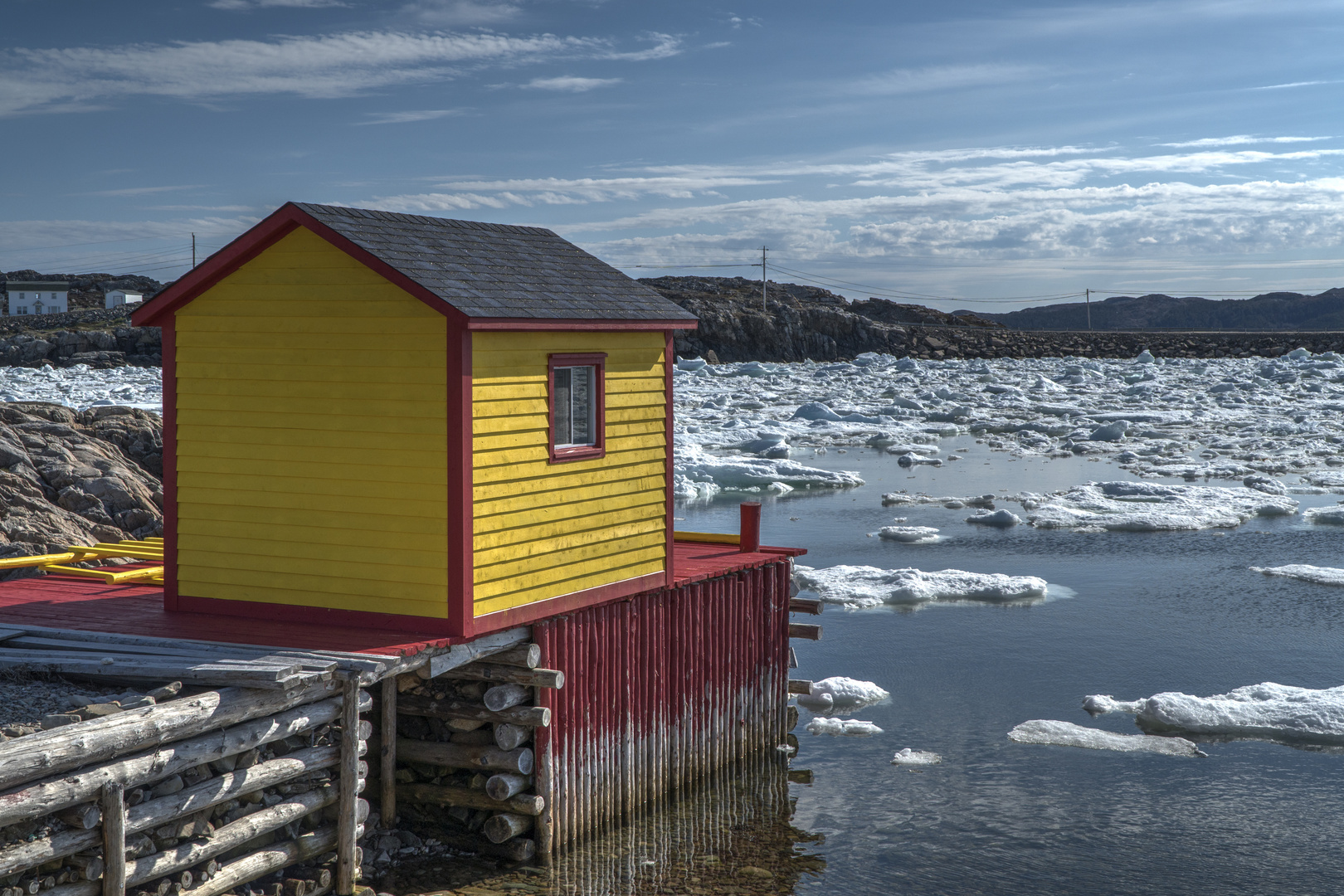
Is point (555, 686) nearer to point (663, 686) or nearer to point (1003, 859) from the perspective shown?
point (663, 686)

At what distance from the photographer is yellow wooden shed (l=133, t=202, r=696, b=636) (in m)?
10.0

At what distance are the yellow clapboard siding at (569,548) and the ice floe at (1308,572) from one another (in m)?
17.9

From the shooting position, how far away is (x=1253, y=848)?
12.2 m

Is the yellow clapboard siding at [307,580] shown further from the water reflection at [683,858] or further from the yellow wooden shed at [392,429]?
the water reflection at [683,858]

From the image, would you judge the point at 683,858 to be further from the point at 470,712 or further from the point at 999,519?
the point at 999,519

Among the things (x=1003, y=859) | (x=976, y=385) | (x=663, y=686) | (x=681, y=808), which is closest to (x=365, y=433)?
(x=663, y=686)

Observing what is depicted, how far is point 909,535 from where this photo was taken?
28766 millimetres

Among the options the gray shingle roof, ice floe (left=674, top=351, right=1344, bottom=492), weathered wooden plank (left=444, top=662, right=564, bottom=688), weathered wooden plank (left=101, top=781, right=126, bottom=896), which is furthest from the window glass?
ice floe (left=674, top=351, right=1344, bottom=492)

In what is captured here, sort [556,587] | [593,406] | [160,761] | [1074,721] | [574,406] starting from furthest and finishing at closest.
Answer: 1. [1074,721]
2. [593,406]
3. [574,406]
4. [556,587]
5. [160,761]

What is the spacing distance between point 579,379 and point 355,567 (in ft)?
8.51

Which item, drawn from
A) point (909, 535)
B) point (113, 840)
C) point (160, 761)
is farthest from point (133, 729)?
point (909, 535)

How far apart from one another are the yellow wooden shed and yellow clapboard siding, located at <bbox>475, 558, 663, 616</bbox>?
0.07ft

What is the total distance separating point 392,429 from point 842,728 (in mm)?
8036

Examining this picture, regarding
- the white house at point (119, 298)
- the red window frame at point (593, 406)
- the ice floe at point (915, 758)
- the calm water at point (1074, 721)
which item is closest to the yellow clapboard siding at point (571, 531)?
the red window frame at point (593, 406)
